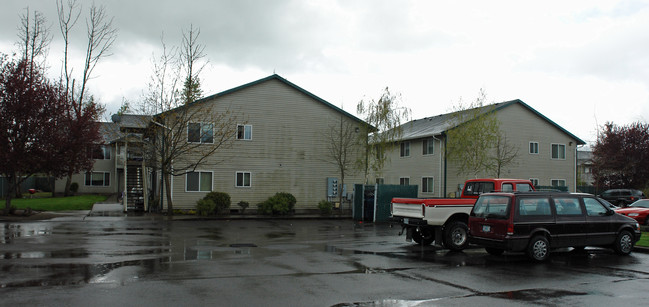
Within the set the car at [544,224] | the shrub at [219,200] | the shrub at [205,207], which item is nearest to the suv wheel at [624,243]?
the car at [544,224]

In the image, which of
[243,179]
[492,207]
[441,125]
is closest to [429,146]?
[441,125]

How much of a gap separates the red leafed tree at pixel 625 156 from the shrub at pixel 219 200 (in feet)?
113

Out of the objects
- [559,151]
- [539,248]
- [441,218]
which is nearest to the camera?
[539,248]

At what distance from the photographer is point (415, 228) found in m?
14.9

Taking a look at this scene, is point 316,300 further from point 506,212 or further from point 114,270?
point 506,212

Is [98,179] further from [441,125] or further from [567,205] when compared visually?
[567,205]

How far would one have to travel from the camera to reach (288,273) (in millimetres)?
9719

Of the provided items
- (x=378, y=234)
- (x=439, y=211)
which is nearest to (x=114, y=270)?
(x=439, y=211)

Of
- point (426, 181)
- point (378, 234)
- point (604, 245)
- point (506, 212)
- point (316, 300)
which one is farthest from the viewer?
point (426, 181)

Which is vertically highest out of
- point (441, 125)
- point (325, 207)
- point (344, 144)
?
point (441, 125)

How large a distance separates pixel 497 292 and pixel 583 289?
1630 millimetres

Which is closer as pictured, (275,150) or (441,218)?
(441,218)

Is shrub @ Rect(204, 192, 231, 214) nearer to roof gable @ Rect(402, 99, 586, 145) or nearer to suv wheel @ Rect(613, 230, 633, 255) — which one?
roof gable @ Rect(402, 99, 586, 145)

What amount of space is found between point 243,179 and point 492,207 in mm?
17509
